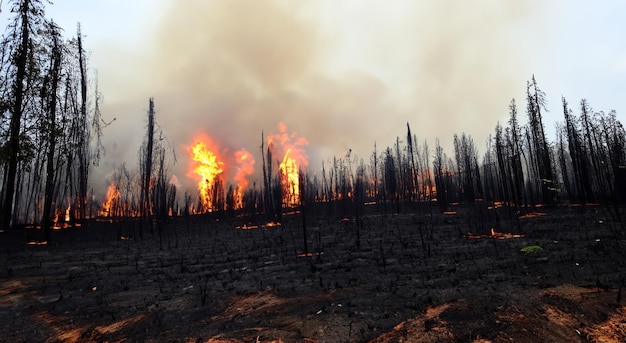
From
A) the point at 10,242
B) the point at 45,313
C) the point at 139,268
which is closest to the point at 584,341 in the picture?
the point at 45,313

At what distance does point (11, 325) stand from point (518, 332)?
9.69 metres

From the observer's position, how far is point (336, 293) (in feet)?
24.5

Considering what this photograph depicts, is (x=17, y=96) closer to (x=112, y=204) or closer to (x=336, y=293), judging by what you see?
(x=336, y=293)

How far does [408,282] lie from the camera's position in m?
8.09

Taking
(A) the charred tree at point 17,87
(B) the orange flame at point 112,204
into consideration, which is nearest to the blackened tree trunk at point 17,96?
(A) the charred tree at point 17,87

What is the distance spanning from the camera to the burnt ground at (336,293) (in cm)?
543

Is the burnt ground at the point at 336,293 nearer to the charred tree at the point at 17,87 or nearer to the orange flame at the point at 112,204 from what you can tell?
the charred tree at the point at 17,87

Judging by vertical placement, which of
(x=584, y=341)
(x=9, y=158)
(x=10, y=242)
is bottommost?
(x=584, y=341)

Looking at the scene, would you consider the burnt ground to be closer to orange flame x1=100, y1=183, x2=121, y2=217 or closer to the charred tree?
the charred tree

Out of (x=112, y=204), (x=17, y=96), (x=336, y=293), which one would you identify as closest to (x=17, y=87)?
(x=17, y=96)

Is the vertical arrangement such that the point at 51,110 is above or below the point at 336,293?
above

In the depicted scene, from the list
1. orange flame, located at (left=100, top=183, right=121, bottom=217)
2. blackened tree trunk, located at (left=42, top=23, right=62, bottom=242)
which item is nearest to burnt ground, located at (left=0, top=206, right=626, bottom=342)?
blackened tree trunk, located at (left=42, top=23, right=62, bottom=242)

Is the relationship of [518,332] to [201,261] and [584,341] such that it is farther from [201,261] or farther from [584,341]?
[201,261]

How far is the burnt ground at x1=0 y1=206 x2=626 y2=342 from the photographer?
5.43 metres
